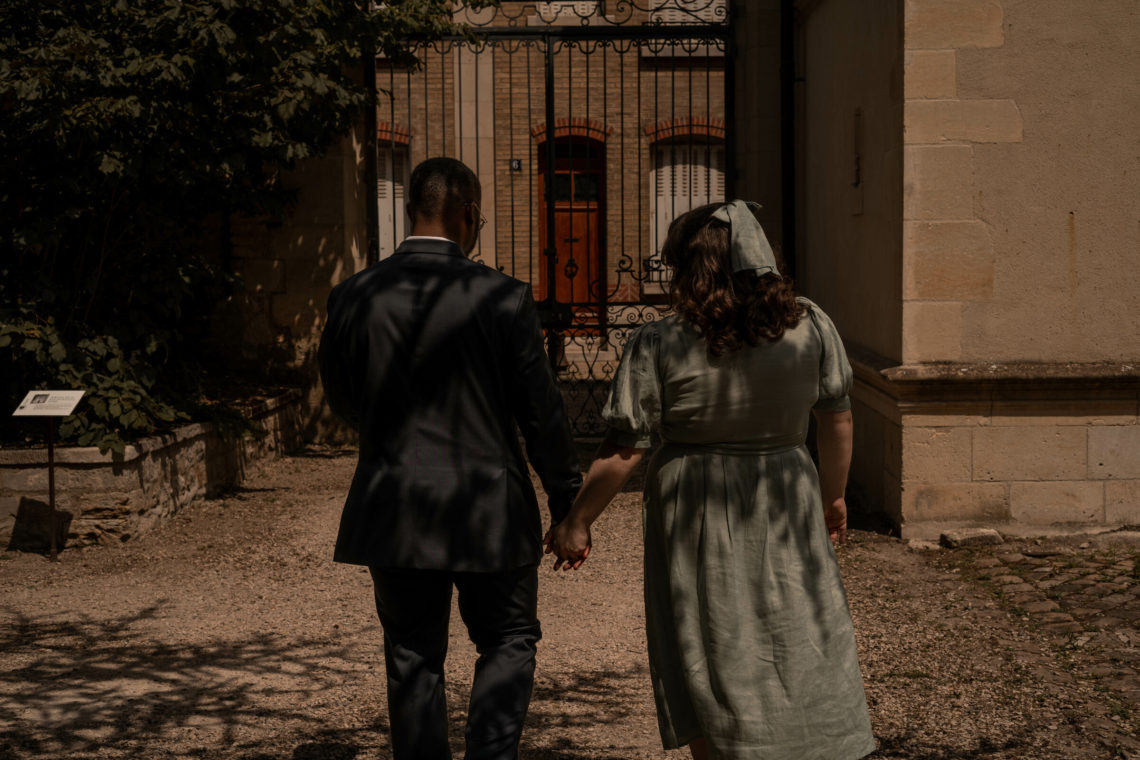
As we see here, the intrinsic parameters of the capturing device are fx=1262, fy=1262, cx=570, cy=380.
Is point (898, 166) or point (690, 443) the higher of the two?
point (898, 166)

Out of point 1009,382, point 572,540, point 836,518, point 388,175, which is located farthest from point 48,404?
point 388,175

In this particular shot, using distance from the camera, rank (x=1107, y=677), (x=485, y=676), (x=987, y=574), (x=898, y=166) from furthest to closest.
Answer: (x=898, y=166)
(x=987, y=574)
(x=1107, y=677)
(x=485, y=676)

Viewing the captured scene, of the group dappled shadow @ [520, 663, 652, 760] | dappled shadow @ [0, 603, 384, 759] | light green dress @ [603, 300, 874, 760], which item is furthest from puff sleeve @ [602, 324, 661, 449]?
dappled shadow @ [0, 603, 384, 759]

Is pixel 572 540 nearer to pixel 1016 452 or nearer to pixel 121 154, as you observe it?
pixel 1016 452

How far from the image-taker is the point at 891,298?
6.84 metres

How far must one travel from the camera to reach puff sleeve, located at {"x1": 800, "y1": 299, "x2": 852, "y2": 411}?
3.10 metres

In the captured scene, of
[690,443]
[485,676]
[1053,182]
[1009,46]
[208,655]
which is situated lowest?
[208,655]

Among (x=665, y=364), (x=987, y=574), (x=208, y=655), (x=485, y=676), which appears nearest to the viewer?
(x=665, y=364)

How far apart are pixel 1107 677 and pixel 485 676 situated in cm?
258

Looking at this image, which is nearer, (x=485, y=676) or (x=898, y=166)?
(x=485, y=676)

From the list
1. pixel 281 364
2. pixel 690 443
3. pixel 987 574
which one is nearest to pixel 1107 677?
pixel 987 574

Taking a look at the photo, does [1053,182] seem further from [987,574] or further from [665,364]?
[665,364]

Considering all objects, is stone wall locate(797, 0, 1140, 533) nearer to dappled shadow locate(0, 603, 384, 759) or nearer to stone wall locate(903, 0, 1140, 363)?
stone wall locate(903, 0, 1140, 363)

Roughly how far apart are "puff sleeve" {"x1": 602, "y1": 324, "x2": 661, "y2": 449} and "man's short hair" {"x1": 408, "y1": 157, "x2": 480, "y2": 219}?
0.62 m
